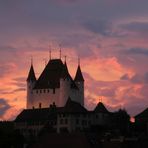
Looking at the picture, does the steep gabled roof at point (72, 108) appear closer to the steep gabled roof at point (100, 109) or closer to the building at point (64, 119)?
the building at point (64, 119)

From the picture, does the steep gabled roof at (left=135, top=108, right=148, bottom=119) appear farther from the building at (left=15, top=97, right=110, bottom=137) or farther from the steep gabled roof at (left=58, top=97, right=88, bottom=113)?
the steep gabled roof at (left=58, top=97, right=88, bottom=113)

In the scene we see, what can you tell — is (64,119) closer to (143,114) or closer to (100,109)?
(100,109)

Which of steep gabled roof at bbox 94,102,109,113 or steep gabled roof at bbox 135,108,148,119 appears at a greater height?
steep gabled roof at bbox 94,102,109,113

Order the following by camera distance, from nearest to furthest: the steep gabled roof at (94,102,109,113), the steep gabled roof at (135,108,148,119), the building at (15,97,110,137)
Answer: the building at (15,97,110,137) < the steep gabled roof at (135,108,148,119) < the steep gabled roof at (94,102,109,113)

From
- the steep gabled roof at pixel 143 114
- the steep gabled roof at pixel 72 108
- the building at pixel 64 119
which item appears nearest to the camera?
the building at pixel 64 119

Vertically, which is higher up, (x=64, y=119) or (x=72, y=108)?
(x=72, y=108)

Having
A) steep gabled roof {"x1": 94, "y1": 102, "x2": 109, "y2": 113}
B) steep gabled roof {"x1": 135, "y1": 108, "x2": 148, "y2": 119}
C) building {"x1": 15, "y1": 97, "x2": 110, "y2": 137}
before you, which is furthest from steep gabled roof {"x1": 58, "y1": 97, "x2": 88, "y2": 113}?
steep gabled roof {"x1": 135, "y1": 108, "x2": 148, "y2": 119}

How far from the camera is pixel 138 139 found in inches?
5659

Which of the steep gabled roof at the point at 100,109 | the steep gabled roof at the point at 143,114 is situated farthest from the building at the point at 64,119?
the steep gabled roof at the point at 143,114

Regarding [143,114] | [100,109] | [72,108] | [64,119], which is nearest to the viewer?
[64,119]

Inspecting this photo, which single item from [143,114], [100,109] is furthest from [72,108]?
[143,114]

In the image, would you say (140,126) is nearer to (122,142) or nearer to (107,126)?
(107,126)

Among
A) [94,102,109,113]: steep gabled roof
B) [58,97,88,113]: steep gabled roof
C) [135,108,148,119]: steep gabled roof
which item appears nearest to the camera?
[135,108,148,119]: steep gabled roof

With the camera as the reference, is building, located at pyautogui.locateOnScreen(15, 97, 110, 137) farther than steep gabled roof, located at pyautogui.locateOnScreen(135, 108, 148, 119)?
No
